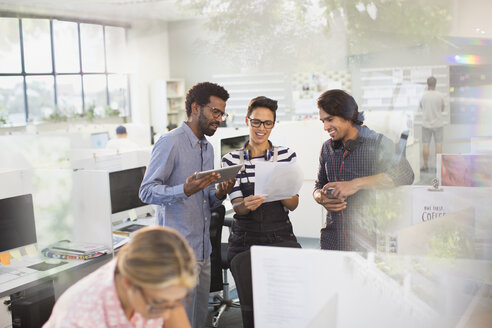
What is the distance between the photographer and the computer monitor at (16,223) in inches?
103

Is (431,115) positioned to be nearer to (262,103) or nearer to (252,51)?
(262,103)

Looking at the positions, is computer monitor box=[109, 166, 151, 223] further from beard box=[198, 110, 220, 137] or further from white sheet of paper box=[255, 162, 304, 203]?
white sheet of paper box=[255, 162, 304, 203]

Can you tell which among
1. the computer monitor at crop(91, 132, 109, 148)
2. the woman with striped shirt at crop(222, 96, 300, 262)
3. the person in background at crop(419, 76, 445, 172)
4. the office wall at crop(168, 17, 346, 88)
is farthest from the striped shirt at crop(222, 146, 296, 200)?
the computer monitor at crop(91, 132, 109, 148)

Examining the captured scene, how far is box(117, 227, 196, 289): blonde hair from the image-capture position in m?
0.94

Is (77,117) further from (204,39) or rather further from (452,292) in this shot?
(452,292)

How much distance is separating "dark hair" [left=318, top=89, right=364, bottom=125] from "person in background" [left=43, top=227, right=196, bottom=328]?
117cm

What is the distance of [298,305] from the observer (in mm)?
1124

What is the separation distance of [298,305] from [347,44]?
5.05 meters

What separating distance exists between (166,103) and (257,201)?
28.4 ft

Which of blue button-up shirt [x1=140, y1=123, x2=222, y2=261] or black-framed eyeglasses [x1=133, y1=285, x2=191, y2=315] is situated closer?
black-framed eyeglasses [x1=133, y1=285, x2=191, y2=315]

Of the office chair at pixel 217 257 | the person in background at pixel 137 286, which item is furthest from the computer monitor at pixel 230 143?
the person in background at pixel 137 286

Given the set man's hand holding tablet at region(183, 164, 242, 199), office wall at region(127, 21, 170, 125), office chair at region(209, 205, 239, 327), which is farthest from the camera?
office wall at region(127, 21, 170, 125)

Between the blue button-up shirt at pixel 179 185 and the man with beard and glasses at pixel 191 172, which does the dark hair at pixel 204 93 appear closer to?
the man with beard and glasses at pixel 191 172

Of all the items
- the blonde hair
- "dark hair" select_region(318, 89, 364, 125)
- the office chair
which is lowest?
the office chair
